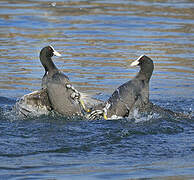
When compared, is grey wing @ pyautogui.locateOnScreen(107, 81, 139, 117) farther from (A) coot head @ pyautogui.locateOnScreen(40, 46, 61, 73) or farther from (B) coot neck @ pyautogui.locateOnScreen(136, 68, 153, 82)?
(A) coot head @ pyautogui.locateOnScreen(40, 46, 61, 73)

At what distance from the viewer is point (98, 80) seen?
10.6m

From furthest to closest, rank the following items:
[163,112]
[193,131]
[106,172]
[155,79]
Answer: [155,79], [163,112], [193,131], [106,172]

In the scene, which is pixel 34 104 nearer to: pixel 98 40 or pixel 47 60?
pixel 47 60

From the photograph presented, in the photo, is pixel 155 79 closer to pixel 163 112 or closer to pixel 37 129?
pixel 163 112

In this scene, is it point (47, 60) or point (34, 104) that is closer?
point (34, 104)

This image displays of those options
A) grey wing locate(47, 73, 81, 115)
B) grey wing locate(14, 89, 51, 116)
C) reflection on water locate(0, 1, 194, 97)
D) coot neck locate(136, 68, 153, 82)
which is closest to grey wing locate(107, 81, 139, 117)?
coot neck locate(136, 68, 153, 82)

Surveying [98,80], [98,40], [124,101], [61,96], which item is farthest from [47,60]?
[98,40]

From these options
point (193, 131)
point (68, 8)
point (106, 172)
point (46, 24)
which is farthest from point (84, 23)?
point (106, 172)

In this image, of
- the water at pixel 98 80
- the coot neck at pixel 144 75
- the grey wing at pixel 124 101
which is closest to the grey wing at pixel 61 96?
the water at pixel 98 80

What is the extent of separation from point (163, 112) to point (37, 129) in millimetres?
1752

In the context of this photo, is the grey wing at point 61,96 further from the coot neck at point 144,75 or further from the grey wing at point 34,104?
the coot neck at point 144,75

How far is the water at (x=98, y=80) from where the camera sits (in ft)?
19.8

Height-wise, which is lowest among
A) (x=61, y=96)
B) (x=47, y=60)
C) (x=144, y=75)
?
(x=61, y=96)

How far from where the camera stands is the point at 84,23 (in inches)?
630
